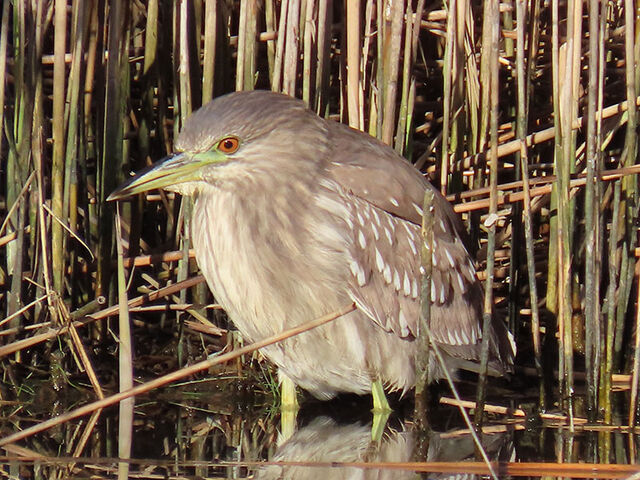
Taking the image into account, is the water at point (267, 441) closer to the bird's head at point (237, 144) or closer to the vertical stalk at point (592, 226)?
the vertical stalk at point (592, 226)

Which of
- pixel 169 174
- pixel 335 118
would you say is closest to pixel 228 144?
pixel 169 174

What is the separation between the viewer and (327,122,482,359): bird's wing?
13.8ft

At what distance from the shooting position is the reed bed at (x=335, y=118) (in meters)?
4.34

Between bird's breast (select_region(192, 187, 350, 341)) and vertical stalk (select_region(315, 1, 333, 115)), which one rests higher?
vertical stalk (select_region(315, 1, 333, 115))

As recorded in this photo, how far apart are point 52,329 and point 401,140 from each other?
175cm

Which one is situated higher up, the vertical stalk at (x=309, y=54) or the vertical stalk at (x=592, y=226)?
the vertical stalk at (x=309, y=54)

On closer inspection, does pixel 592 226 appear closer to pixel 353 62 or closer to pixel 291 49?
pixel 353 62

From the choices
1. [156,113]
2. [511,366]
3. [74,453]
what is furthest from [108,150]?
[511,366]

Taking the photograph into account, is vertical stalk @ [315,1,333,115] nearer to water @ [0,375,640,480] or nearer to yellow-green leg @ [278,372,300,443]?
yellow-green leg @ [278,372,300,443]

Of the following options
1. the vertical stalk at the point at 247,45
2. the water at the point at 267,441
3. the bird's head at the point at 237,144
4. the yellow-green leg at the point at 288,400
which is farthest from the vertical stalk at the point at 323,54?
the water at the point at 267,441

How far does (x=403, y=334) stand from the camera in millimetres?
4344

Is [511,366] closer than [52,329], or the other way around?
[52,329]

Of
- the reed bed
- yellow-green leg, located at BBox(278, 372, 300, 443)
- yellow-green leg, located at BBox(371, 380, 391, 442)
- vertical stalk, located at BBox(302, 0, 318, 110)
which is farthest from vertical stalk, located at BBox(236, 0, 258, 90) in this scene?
yellow-green leg, located at BBox(371, 380, 391, 442)

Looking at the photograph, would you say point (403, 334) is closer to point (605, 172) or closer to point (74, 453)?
point (605, 172)
